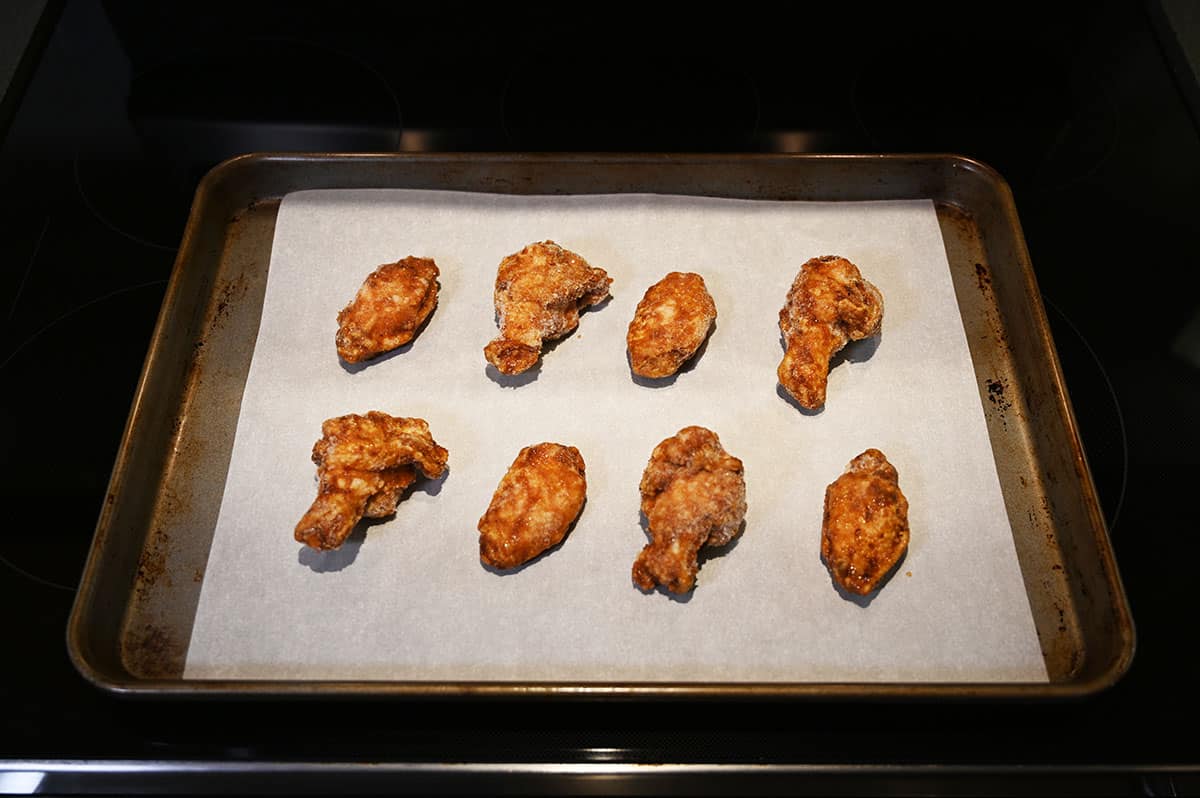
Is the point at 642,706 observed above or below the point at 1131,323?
below

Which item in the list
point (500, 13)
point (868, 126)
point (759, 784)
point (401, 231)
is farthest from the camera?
point (500, 13)

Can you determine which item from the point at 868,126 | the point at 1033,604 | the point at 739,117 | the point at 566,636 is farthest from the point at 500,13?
the point at 1033,604

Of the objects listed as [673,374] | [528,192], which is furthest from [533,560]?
[528,192]

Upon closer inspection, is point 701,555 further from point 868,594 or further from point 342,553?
point 342,553

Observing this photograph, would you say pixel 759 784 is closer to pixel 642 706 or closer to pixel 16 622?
pixel 642 706

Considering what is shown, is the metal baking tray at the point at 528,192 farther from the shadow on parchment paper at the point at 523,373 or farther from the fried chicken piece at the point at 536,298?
the shadow on parchment paper at the point at 523,373

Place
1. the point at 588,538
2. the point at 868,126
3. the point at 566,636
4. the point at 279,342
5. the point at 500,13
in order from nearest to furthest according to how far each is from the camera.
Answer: the point at 566,636, the point at 588,538, the point at 279,342, the point at 868,126, the point at 500,13
